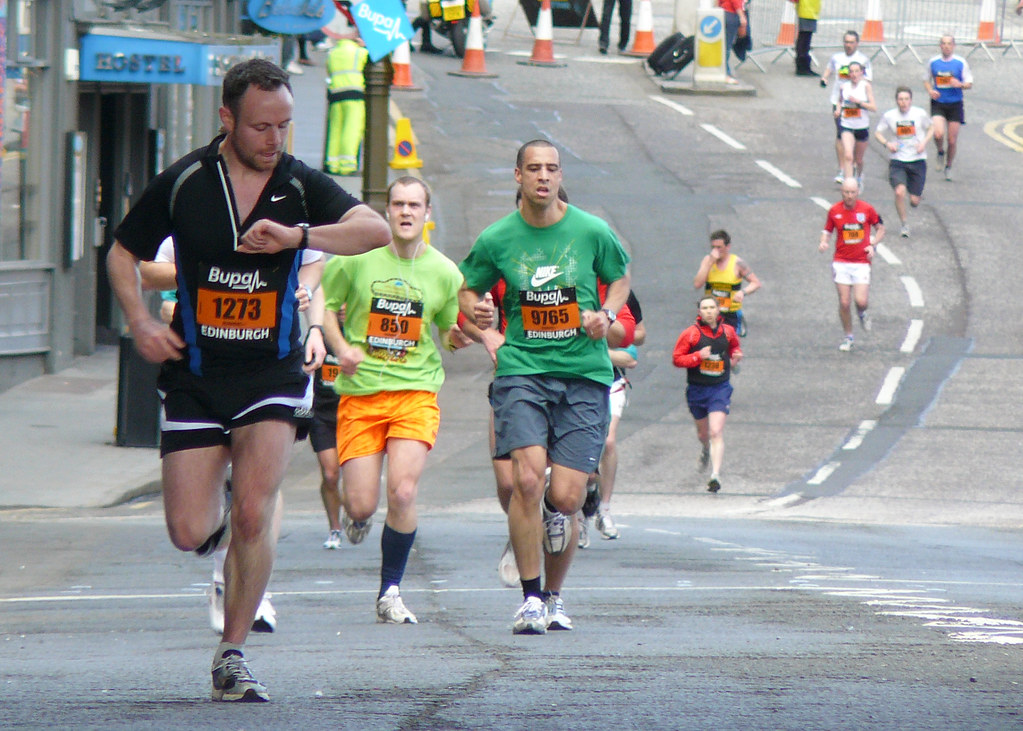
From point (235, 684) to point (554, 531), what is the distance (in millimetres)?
2351

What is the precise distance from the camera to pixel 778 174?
2667 centimetres

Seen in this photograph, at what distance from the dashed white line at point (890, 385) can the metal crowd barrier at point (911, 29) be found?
1935cm

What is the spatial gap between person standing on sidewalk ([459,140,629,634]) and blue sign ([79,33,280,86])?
32.1 ft

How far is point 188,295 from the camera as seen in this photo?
4906 mm

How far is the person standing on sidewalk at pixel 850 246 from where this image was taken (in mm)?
18391

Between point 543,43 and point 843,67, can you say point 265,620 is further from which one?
point 543,43

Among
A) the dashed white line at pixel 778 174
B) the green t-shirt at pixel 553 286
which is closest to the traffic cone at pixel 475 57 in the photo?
the dashed white line at pixel 778 174

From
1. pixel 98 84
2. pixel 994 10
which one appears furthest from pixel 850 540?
pixel 994 10

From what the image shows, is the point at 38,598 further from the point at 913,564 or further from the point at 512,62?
the point at 512,62

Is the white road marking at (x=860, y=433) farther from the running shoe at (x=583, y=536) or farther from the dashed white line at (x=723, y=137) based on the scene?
the dashed white line at (x=723, y=137)

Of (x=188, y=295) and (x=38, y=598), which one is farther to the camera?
(x=38, y=598)

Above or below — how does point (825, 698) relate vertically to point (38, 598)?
above

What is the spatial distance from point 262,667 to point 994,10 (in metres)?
36.0

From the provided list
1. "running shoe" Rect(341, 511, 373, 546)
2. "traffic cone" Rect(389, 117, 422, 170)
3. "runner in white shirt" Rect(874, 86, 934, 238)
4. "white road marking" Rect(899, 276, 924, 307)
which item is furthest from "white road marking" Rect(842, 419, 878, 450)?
"traffic cone" Rect(389, 117, 422, 170)
